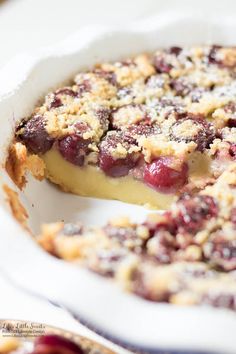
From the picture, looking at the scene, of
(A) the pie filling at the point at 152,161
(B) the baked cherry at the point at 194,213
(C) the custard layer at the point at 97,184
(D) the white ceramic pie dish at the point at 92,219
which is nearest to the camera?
(D) the white ceramic pie dish at the point at 92,219

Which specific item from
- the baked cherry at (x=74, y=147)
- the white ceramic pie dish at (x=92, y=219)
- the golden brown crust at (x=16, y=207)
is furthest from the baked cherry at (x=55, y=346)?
the baked cherry at (x=74, y=147)

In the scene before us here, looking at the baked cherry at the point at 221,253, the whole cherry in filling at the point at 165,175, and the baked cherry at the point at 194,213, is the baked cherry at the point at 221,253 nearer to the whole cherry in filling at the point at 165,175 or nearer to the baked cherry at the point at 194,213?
the baked cherry at the point at 194,213

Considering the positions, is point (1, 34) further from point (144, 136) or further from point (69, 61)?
point (144, 136)

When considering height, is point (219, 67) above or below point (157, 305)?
below

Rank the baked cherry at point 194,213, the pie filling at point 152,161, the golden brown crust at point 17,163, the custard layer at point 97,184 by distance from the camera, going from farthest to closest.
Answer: the custard layer at point 97,184, the golden brown crust at point 17,163, the baked cherry at point 194,213, the pie filling at point 152,161

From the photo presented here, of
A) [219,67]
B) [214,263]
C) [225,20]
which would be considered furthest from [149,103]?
[214,263]

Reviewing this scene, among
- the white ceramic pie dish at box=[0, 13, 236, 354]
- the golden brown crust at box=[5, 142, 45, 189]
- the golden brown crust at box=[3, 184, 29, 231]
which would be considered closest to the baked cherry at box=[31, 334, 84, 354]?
the white ceramic pie dish at box=[0, 13, 236, 354]
